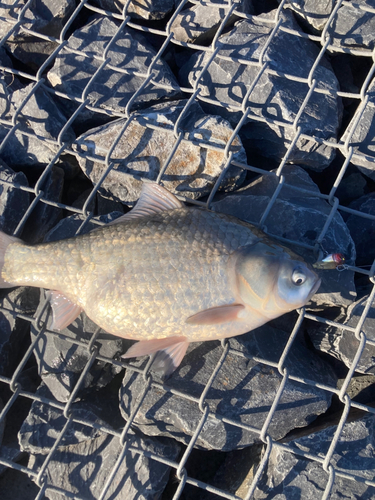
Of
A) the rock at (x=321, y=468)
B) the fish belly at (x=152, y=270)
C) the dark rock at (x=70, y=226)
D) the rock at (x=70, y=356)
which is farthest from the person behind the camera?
the dark rock at (x=70, y=226)

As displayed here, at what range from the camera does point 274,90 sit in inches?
160

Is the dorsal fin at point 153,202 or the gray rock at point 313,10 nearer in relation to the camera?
the dorsal fin at point 153,202

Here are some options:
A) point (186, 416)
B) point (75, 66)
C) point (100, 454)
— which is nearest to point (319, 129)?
point (75, 66)

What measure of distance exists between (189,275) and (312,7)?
113 inches

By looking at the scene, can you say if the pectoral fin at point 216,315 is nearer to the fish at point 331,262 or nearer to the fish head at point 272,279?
the fish head at point 272,279

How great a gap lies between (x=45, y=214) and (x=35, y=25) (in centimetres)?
189

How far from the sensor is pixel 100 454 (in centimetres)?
372

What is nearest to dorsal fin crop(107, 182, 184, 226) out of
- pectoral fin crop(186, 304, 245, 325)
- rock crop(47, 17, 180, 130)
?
pectoral fin crop(186, 304, 245, 325)

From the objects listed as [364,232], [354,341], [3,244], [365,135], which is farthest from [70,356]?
[365,135]

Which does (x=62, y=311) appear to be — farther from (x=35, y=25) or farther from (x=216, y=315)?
(x=35, y=25)

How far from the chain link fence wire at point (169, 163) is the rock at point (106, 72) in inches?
1.7

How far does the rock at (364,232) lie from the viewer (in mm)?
4000

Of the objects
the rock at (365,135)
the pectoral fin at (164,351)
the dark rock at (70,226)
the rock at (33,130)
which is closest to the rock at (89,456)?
the pectoral fin at (164,351)

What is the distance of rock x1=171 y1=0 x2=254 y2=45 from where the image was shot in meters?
4.35
